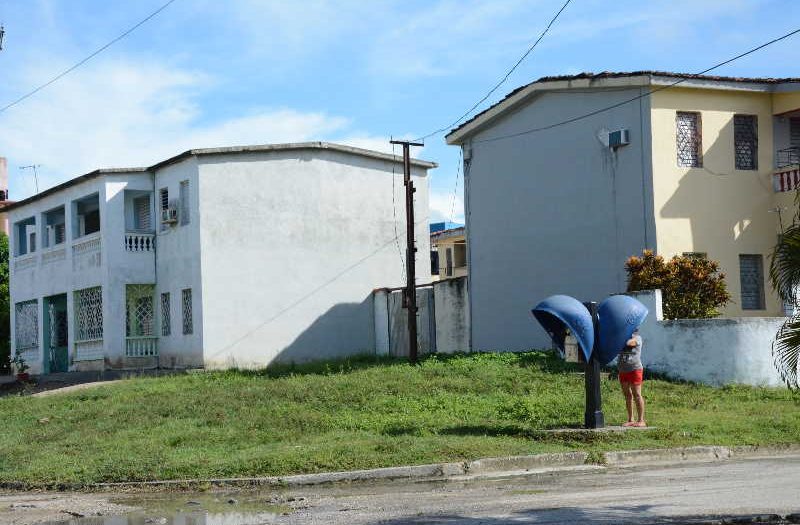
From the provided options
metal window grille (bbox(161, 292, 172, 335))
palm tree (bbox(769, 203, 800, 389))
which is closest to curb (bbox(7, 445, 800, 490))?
palm tree (bbox(769, 203, 800, 389))

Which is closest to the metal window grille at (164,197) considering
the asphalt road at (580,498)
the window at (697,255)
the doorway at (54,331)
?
the doorway at (54,331)

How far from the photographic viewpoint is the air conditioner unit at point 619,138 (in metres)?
25.5

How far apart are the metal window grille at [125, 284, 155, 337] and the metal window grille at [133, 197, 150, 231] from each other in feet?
6.71

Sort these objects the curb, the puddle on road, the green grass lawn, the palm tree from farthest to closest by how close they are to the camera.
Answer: the green grass lawn
the curb
the puddle on road
the palm tree

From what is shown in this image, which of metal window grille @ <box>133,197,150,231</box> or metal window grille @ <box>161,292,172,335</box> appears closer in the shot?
metal window grille @ <box>161,292,172,335</box>

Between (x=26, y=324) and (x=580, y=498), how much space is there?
33564 mm

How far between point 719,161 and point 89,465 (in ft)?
54.7

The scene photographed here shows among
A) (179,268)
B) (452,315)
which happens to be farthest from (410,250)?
(179,268)

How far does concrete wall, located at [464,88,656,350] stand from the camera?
84.1 ft

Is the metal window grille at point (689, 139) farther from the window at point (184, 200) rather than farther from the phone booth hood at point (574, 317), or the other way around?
the window at point (184, 200)

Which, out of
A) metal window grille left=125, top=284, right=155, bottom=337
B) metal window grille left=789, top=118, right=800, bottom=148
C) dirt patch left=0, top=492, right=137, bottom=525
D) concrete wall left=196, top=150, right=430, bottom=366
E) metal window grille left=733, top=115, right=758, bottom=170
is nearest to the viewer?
dirt patch left=0, top=492, right=137, bottom=525

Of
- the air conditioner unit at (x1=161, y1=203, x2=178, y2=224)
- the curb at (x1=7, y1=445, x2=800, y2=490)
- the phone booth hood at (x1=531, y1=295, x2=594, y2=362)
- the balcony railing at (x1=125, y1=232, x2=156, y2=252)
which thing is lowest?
the curb at (x1=7, y1=445, x2=800, y2=490)

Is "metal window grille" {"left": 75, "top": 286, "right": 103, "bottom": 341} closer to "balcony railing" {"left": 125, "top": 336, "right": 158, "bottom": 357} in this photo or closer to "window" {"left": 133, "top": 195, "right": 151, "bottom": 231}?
"balcony railing" {"left": 125, "top": 336, "right": 158, "bottom": 357}

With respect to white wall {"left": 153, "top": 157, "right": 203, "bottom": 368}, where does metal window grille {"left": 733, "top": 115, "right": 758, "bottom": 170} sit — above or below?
above
